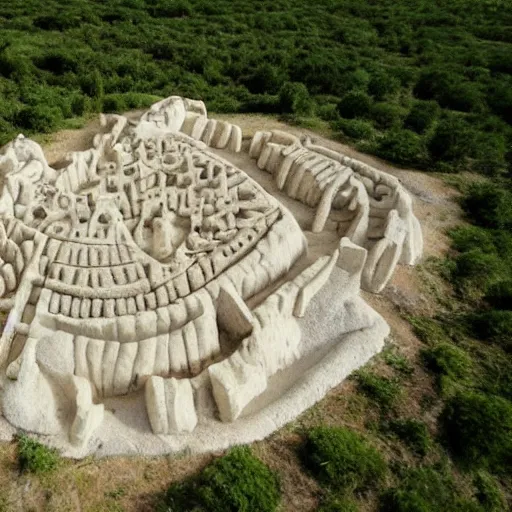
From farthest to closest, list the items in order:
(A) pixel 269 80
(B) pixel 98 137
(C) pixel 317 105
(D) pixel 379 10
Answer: (D) pixel 379 10
(A) pixel 269 80
(C) pixel 317 105
(B) pixel 98 137

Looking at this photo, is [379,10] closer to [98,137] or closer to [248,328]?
[98,137]

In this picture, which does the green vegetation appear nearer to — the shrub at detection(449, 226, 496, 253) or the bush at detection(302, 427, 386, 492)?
the shrub at detection(449, 226, 496, 253)

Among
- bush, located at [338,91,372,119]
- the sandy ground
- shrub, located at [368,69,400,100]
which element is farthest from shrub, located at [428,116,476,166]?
the sandy ground

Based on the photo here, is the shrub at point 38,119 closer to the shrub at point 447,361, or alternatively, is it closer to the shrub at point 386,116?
the shrub at point 386,116

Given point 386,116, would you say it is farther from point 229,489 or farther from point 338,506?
point 229,489

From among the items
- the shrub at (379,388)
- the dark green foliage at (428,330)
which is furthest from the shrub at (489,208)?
the shrub at (379,388)

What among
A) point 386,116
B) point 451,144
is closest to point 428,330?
point 451,144

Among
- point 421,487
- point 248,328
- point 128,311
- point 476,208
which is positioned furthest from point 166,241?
point 476,208
